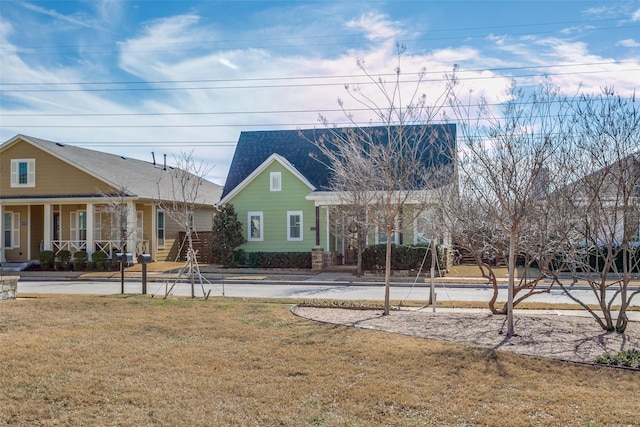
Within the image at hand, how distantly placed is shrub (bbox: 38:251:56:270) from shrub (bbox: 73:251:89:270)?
1.04 metres

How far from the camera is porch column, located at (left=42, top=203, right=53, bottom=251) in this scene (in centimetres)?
2817

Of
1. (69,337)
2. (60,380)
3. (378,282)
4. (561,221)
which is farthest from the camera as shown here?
(378,282)

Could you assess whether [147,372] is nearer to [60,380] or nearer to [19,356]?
[60,380]

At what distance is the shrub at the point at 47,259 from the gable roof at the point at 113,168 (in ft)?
14.6

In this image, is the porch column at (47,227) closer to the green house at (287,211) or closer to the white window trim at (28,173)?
the white window trim at (28,173)

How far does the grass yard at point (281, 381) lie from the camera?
519 cm

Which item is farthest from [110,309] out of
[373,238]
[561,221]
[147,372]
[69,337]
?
[373,238]

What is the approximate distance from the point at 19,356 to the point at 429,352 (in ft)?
17.6

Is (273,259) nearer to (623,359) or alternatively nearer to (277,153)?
(277,153)

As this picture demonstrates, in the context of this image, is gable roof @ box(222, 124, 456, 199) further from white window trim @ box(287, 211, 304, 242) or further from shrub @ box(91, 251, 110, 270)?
shrub @ box(91, 251, 110, 270)

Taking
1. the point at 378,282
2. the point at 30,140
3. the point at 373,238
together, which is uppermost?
the point at 30,140

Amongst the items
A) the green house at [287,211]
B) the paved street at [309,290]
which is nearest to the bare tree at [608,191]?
the paved street at [309,290]

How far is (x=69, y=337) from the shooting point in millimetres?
8141

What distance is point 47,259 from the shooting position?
2700 centimetres
